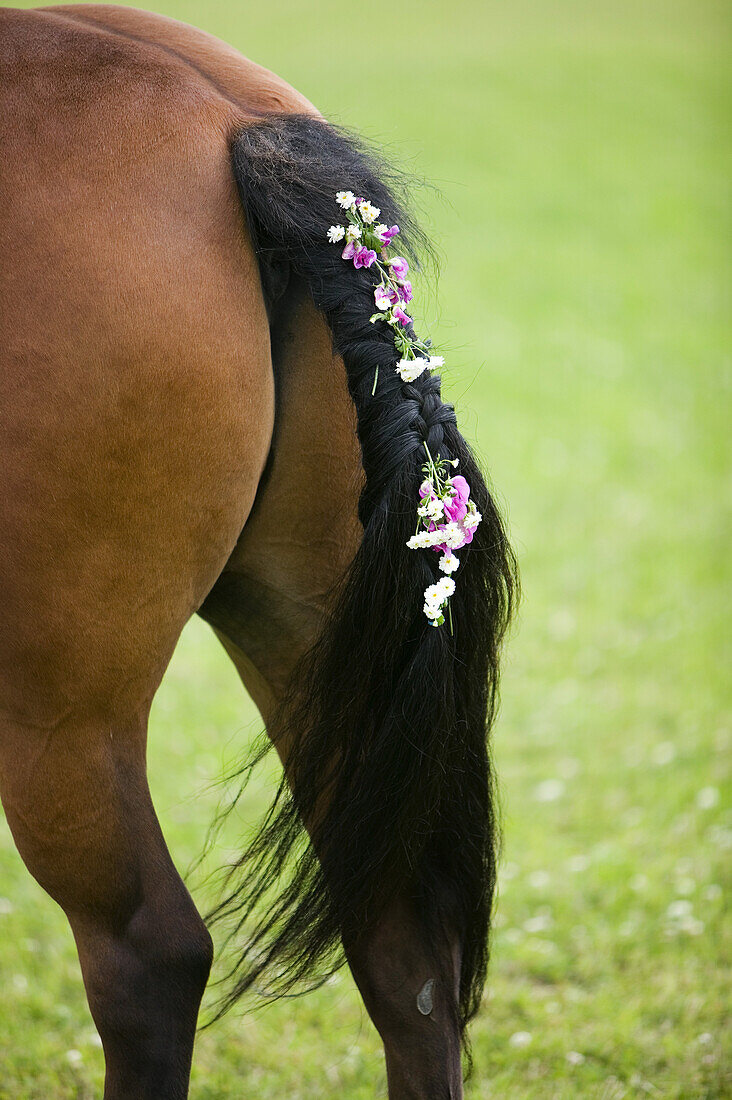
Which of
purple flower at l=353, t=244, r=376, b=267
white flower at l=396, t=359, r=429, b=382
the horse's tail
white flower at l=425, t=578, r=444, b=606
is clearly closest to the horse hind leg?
the horse's tail

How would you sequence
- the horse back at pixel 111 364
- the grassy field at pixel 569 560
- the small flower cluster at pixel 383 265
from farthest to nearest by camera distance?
the grassy field at pixel 569 560 < the small flower cluster at pixel 383 265 < the horse back at pixel 111 364

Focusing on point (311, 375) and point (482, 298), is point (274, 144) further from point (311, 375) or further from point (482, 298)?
point (482, 298)

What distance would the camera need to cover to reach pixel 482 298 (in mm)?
10477

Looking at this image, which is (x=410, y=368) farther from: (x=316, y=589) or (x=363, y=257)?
(x=316, y=589)

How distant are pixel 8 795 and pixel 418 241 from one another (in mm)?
975

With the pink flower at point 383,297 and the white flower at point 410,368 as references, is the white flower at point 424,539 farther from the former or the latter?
the pink flower at point 383,297

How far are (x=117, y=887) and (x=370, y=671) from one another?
1.49 ft

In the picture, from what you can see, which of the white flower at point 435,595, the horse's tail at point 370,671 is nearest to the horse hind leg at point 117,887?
the horse's tail at point 370,671

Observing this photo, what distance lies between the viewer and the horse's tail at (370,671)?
136 centimetres

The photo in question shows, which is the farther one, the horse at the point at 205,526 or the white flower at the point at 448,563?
the white flower at the point at 448,563

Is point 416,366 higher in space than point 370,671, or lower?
higher

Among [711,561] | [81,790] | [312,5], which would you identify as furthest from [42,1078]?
[312,5]

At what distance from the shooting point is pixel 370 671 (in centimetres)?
144

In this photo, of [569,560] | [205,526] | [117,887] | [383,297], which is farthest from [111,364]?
[569,560]
